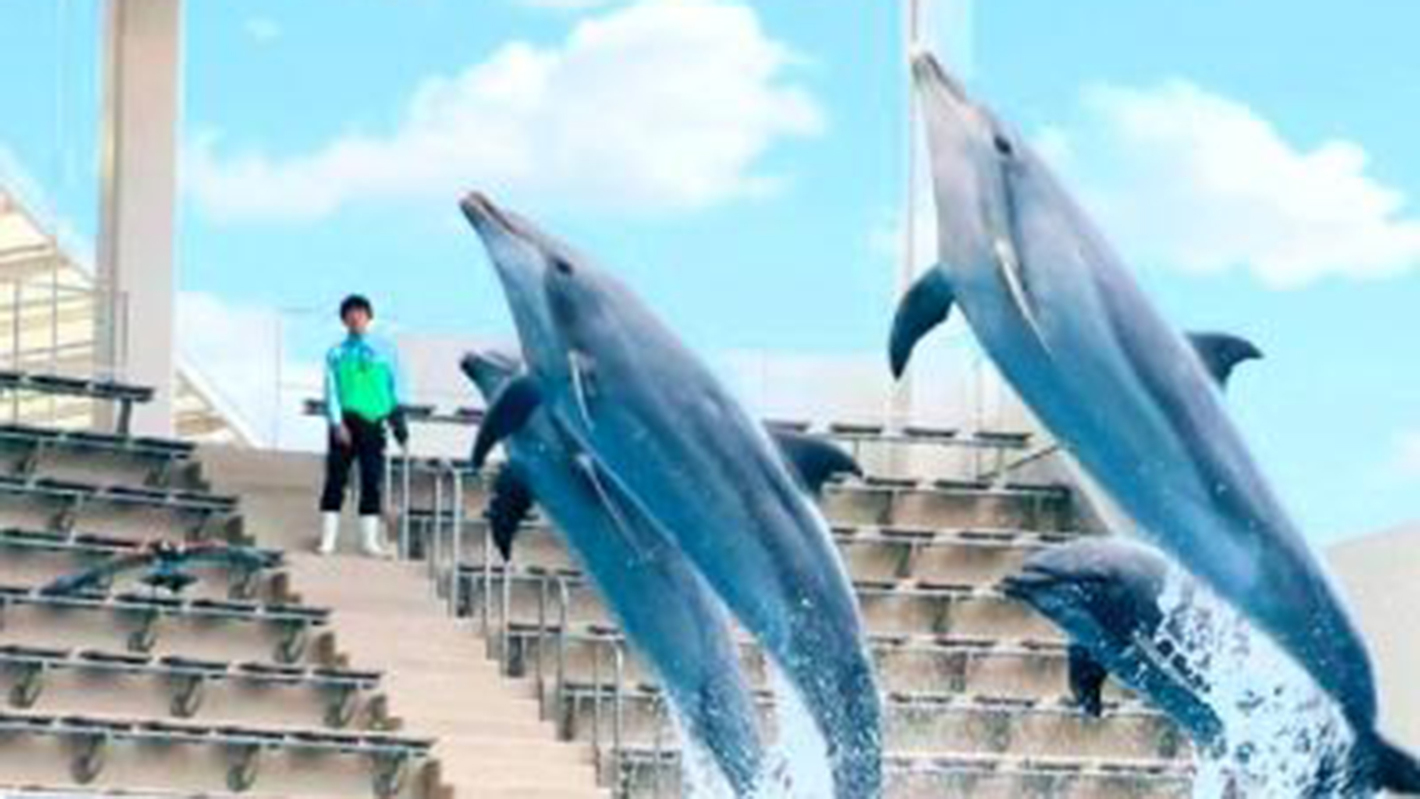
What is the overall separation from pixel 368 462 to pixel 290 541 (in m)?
1.05

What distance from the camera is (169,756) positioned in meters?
13.6

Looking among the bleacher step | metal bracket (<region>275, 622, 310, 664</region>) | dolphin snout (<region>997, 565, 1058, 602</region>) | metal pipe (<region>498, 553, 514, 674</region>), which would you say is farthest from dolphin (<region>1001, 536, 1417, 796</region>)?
metal bracket (<region>275, 622, 310, 664</region>)

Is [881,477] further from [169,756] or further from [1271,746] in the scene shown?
[1271,746]

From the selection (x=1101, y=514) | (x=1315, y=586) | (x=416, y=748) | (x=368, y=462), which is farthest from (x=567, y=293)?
(x=1101, y=514)

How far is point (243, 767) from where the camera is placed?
13680 mm

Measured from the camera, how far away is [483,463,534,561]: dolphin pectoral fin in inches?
437

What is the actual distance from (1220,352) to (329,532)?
7250mm

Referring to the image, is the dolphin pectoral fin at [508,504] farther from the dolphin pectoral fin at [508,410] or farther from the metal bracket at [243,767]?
the metal bracket at [243,767]

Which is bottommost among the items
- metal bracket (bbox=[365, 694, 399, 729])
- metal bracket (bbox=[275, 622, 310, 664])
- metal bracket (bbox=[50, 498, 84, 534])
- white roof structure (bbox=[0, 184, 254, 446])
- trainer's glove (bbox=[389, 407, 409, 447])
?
metal bracket (bbox=[365, 694, 399, 729])

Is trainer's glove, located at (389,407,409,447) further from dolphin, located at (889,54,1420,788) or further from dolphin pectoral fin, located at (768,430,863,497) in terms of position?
dolphin, located at (889,54,1420,788)

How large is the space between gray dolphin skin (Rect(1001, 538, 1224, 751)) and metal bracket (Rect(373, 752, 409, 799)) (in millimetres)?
4236

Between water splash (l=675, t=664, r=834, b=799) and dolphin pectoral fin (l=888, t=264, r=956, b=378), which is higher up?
dolphin pectoral fin (l=888, t=264, r=956, b=378)

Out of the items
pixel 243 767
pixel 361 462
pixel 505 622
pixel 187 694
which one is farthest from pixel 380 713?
pixel 361 462

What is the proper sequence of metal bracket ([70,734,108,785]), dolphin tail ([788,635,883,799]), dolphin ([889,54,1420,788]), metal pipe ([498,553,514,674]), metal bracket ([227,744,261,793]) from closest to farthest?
dolphin ([889,54,1420,788])
dolphin tail ([788,635,883,799])
metal bracket ([70,734,108,785])
metal bracket ([227,744,261,793])
metal pipe ([498,553,514,674])
